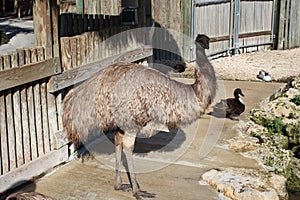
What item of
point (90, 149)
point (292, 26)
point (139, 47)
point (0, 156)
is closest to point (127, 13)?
point (139, 47)

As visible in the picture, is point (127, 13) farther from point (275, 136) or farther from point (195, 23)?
point (195, 23)

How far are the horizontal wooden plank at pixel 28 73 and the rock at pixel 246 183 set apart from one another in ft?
7.17

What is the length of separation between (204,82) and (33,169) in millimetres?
2171

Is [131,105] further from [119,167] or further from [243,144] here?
[243,144]

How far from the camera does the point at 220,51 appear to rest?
561 inches

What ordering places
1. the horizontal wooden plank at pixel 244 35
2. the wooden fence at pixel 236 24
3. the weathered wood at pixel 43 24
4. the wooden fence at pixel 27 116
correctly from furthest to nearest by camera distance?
the horizontal wooden plank at pixel 244 35 → the wooden fence at pixel 236 24 → the weathered wood at pixel 43 24 → the wooden fence at pixel 27 116

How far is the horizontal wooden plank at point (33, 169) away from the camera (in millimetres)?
5215

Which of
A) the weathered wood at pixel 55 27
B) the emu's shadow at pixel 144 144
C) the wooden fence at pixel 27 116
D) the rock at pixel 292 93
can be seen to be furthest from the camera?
the rock at pixel 292 93

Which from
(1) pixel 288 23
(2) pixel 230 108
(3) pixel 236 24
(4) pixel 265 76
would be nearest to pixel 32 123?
(2) pixel 230 108

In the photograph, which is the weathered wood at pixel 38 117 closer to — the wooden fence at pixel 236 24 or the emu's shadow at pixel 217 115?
the emu's shadow at pixel 217 115

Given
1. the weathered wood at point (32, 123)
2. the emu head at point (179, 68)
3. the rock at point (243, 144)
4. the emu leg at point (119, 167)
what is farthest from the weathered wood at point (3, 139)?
the emu head at point (179, 68)

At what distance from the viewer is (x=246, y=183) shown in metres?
5.51

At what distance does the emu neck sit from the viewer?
562 cm

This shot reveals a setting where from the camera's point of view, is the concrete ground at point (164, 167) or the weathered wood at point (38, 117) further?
the weathered wood at point (38, 117)
